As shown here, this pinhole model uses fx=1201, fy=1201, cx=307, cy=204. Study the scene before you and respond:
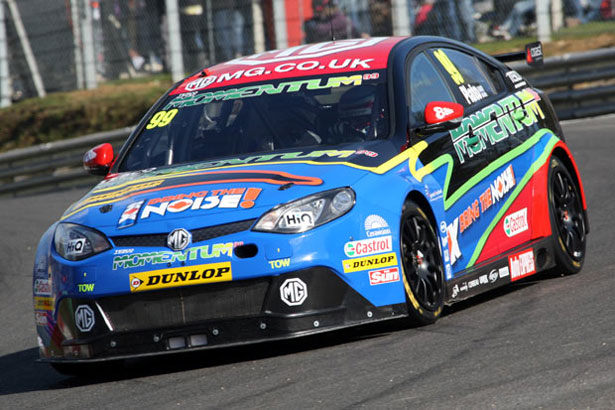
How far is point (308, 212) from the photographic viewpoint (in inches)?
210

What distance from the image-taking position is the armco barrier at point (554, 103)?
15.4m

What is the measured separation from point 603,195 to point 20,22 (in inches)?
464

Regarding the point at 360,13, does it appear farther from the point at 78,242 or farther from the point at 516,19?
the point at 78,242

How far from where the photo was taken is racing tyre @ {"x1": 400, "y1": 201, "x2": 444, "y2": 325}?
222 inches

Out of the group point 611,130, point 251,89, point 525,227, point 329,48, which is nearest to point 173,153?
point 251,89

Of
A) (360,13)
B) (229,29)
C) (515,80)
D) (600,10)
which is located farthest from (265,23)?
(515,80)

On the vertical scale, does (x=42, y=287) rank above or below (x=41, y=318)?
above

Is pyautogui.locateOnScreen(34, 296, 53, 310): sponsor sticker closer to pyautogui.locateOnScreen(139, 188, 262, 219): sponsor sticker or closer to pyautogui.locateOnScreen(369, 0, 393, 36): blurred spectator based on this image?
pyautogui.locateOnScreen(139, 188, 262, 219): sponsor sticker

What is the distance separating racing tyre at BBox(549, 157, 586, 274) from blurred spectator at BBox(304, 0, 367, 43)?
32.6 feet

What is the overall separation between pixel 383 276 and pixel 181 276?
3.02 ft

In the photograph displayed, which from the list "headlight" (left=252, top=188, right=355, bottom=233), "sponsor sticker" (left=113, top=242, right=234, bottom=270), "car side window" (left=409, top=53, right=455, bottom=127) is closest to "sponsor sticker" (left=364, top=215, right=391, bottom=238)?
"headlight" (left=252, top=188, right=355, bottom=233)

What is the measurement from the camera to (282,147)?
20.6 ft

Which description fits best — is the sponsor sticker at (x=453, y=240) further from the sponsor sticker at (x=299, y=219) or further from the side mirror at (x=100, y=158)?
the side mirror at (x=100, y=158)

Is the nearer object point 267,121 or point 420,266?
point 420,266
